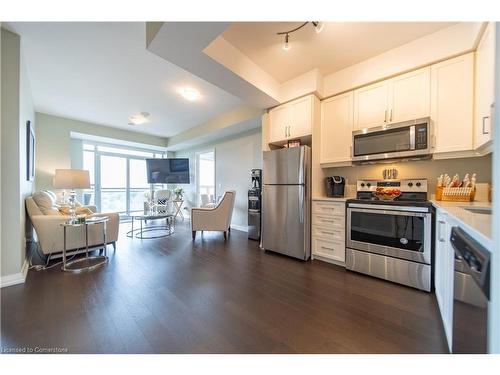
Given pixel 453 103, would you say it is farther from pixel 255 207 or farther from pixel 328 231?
pixel 255 207

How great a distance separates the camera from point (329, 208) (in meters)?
2.59

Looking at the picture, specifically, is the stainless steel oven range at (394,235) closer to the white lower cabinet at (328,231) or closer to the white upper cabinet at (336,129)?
the white lower cabinet at (328,231)

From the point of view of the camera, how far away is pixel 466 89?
1.84 meters

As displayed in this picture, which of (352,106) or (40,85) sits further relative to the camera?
(40,85)

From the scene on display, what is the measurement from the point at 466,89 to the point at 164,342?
3313 mm

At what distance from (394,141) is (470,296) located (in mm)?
1798

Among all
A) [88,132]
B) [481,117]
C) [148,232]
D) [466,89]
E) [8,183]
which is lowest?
[148,232]

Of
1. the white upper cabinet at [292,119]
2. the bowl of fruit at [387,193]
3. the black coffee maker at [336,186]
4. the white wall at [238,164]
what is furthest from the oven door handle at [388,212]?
the white wall at [238,164]

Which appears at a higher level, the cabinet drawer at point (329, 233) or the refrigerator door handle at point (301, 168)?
the refrigerator door handle at point (301, 168)

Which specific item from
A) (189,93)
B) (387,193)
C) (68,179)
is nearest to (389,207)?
(387,193)

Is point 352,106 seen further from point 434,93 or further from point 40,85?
point 40,85

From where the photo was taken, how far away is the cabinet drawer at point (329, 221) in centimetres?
246

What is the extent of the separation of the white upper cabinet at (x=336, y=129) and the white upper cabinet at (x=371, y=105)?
0.08 m
